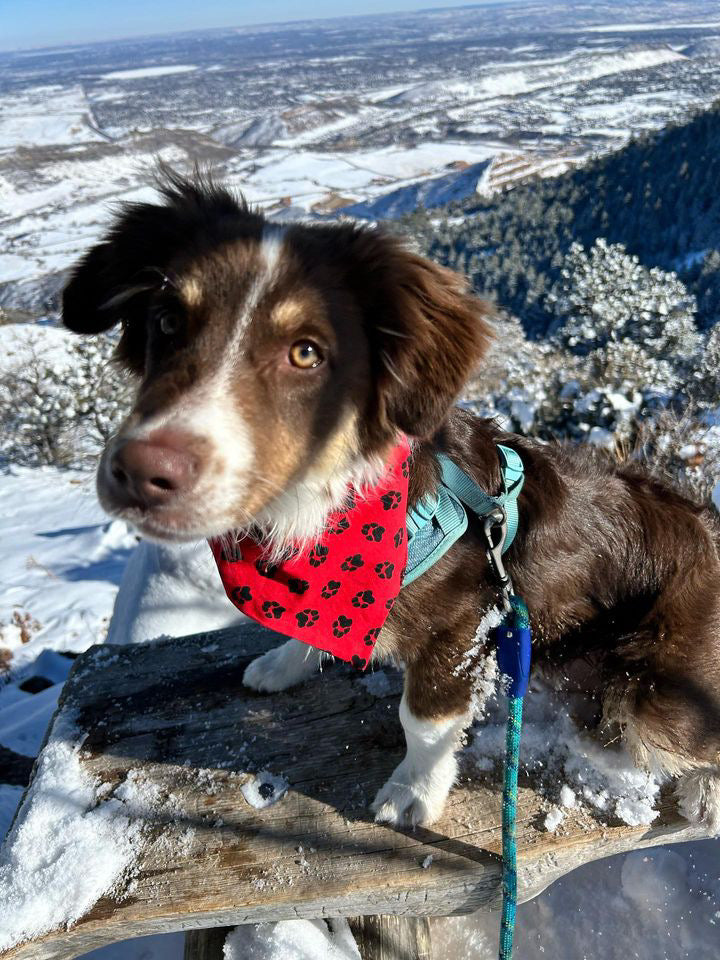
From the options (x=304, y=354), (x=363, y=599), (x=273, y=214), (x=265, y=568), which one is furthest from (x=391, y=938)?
(x=273, y=214)

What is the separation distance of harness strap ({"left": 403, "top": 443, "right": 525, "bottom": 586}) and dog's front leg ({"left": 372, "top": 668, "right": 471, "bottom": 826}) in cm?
53

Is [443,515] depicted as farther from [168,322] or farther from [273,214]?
[273,214]

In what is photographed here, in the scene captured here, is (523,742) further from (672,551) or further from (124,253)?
(124,253)

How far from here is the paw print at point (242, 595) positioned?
2547 mm

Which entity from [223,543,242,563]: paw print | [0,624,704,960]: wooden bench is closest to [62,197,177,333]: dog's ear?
[223,543,242,563]: paw print

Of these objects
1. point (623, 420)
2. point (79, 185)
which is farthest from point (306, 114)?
point (623, 420)

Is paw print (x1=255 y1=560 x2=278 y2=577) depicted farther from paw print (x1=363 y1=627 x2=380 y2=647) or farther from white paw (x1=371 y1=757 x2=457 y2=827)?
white paw (x1=371 y1=757 x2=457 y2=827)

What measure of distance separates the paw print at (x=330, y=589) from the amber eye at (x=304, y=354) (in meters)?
0.86

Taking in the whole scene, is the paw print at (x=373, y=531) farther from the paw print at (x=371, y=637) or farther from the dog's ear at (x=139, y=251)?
the dog's ear at (x=139, y=251)

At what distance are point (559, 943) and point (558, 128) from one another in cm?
17936

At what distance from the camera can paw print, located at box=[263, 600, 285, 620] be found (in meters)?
2.51

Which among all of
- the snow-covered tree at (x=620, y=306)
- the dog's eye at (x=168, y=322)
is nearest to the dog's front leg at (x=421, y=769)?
the dog's eye at (x=168, y=322)

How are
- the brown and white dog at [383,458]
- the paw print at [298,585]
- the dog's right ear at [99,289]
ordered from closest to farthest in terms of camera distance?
1. the brown and white dog at [383,458]
2. the dog's right ear at [99,289]
3. the paw print at [298,585]

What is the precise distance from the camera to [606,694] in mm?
2705
